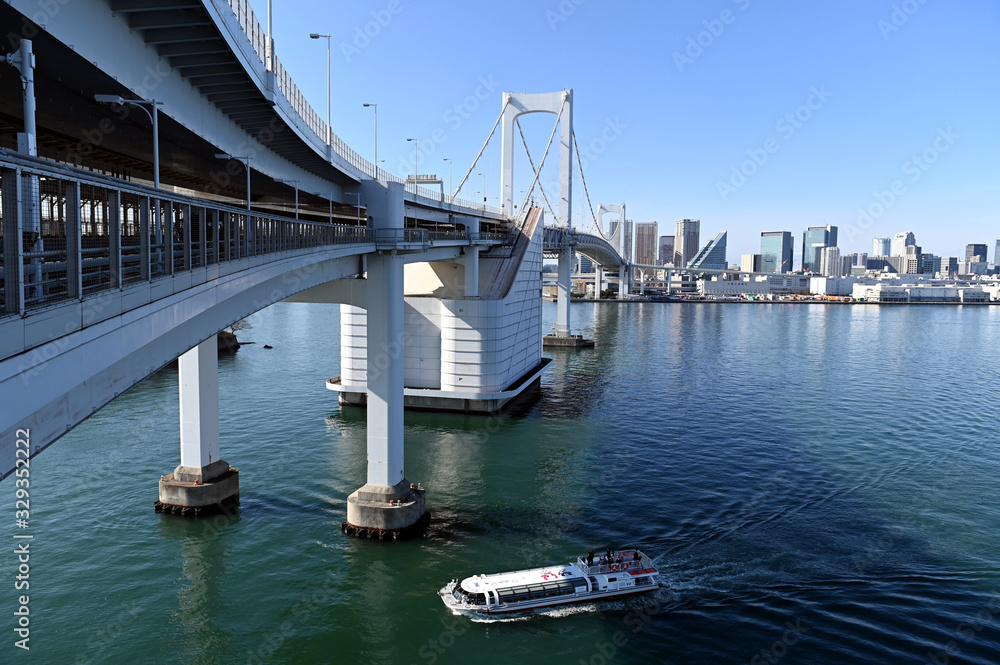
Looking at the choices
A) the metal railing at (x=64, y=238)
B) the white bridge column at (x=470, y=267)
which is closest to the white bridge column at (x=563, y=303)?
the white bridge column at (x=470, y=267)

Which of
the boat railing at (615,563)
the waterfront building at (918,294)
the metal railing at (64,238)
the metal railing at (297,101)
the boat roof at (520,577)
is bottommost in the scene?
the boat roof at (520,577)

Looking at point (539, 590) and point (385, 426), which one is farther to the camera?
point (385, 426)

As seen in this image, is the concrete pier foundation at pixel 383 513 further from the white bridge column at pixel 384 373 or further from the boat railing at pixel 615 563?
the boat railing at pixel 615 563

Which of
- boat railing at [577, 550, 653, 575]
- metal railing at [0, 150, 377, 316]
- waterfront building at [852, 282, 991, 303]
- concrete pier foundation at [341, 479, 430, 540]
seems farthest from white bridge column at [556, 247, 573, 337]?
waterfront building at [852, 282, 991, 303]

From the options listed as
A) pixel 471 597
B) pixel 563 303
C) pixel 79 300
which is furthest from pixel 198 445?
pixel 563 303

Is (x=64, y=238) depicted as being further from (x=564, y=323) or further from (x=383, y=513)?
(x=564, y=323)

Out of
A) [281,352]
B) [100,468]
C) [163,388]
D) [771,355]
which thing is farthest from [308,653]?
[771,355]

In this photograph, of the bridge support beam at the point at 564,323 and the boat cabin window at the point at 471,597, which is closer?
the boat cabin window at the point at 471,597

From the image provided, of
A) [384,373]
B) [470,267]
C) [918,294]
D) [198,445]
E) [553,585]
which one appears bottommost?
[553,585]
